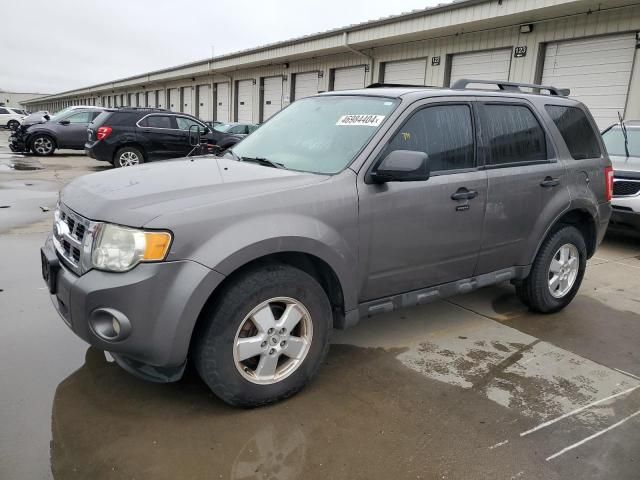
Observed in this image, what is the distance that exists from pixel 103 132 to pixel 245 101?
45.8 feet

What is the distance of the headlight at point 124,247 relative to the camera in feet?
7.80

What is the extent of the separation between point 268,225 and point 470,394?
5.37ft

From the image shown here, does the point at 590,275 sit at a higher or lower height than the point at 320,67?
lower

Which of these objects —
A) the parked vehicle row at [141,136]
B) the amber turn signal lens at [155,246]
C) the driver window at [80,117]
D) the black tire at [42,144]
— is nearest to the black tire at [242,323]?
the amber turn signal lens at [155,246]

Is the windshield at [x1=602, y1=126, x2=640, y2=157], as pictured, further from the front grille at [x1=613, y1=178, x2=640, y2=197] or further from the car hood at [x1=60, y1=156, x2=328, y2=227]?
the car hood at [x1=60, y1=156, x2=328, y2=227]

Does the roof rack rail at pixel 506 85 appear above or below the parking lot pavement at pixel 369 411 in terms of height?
above

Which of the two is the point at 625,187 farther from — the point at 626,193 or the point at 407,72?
the point at 407,72

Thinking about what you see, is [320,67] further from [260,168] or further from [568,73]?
[260,168]

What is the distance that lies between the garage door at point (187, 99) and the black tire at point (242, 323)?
104 feet

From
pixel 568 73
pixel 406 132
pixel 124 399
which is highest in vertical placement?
pixel 568 73

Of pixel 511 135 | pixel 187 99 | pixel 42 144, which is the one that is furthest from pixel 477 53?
pixel 187 99

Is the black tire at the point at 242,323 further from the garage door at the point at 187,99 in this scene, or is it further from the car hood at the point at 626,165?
the garage door at the point at 187,99

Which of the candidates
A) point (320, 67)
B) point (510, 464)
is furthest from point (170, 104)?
point (510, 464)

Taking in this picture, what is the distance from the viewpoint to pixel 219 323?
8.34 feet
